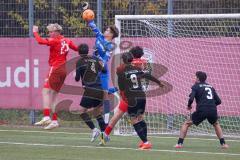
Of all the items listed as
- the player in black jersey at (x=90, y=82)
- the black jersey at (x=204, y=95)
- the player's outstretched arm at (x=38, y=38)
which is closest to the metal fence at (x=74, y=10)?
the player's outstretched arm at (x=38, y=38)

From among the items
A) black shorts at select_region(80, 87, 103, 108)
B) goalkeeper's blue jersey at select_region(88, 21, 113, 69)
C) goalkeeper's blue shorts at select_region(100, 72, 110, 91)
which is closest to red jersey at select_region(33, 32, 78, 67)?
goalkeeper's blue jersey at select_region(88, 21, 113, 69)

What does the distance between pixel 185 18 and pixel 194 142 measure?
3.20m

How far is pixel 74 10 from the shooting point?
73.9ft

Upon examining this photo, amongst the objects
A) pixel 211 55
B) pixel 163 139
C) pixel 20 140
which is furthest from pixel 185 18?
pixel 20 140

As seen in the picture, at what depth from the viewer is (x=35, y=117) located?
22781mm

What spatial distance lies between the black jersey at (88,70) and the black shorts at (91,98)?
128 millimetres

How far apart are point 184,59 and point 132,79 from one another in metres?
4.68

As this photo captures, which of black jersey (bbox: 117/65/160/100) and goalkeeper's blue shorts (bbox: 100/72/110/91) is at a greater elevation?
black jersey (bbox: 117/65/160/100)

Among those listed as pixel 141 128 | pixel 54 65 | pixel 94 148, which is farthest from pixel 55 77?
pixel 141 128

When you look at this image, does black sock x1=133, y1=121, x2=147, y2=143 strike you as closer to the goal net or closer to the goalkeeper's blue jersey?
the goalkeeper's blue jersey

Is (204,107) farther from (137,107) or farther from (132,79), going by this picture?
(132,79)

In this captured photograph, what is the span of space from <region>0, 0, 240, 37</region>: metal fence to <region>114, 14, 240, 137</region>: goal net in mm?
971

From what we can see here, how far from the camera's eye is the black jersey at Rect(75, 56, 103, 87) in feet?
54.4

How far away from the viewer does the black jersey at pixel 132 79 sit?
15656 mm
